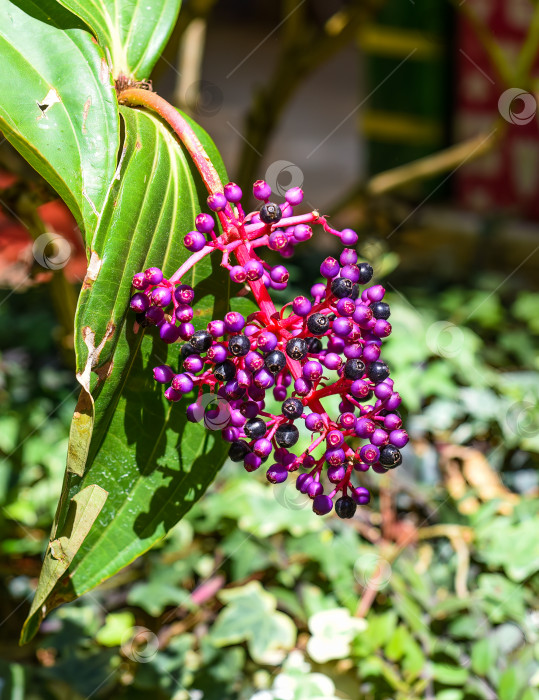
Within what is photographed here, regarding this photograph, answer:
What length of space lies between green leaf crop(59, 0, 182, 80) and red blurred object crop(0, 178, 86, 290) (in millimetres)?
356

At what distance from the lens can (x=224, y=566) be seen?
41.7 inches

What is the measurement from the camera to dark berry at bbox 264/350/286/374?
47cm

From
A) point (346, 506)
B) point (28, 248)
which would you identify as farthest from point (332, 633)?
point (28, 248)

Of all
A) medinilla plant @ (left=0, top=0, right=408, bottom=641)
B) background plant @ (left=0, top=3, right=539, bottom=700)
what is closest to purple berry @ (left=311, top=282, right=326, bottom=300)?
medinilla plant @ (left=0, top=0, right=408, bottom=641)

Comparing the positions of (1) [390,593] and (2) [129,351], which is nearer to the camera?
(2) [129,351]

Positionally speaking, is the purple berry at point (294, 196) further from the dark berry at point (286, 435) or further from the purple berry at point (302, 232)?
the dark berry at point (286, 435)

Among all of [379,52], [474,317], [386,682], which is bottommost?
[386,682]

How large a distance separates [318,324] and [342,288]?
3cm

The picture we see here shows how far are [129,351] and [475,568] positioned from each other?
28.7 inches

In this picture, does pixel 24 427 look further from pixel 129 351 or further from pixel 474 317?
pixel 474 317

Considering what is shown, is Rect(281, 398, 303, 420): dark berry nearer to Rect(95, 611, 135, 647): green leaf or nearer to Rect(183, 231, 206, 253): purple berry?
Rect(183, 231, 206, 253): purple berry

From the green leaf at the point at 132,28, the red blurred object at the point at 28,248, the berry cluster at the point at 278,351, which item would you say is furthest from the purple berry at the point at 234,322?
the red blurred object at the point at 28,248

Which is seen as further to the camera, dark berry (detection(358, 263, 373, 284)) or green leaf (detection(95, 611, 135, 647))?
green leaf (detection(95, 611, 135, 647))

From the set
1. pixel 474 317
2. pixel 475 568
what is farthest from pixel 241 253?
pixel 474 317
